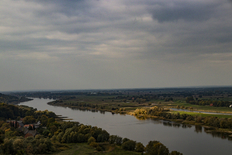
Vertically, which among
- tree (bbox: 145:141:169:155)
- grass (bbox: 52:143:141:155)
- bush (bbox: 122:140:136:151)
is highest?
tree (bbox: 145:141:169:155)

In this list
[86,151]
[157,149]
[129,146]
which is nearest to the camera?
[157,149]

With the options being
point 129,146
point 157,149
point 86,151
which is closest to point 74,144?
point 86,151

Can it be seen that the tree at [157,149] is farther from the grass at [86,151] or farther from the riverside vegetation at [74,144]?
the grass at [86,151]

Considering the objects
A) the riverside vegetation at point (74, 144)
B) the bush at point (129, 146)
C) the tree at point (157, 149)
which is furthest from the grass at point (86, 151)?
the tree at point (157, 149)

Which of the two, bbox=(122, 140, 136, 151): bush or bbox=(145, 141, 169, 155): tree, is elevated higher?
bbox=(145, 141, 169, 155): tree

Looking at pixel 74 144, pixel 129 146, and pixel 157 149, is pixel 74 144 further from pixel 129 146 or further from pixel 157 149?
pixel 157 149

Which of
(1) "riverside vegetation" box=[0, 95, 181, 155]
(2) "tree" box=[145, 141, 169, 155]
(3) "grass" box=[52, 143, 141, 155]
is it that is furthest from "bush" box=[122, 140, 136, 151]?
(2) "tree" box=[145, 141, 169, 155]

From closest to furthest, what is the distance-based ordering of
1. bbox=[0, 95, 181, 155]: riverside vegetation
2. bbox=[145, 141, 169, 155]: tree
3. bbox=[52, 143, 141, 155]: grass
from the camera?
bbox=[145, 141, 169, 155]: tree
bbox=[0, 95, 181, 155]: riverside vegetation
bbox=[52, 143, 141, 155]: grass

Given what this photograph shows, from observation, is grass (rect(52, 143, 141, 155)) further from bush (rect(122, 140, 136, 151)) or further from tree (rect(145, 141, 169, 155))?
tree (rect(145, 141, 169, 155))

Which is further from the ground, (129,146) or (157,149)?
(157,149)

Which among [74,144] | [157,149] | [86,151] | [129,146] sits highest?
[157,149]

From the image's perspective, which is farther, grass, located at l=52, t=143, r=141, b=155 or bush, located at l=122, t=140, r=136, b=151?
bush, located at l=122, t=140, r=136, b=151

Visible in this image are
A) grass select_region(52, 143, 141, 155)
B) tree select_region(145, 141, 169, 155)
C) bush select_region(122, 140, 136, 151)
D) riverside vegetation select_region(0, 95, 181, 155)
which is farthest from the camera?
bush select_region(122, 140, 136, 151)
